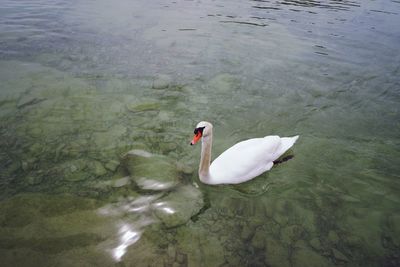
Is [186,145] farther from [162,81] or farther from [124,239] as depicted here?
[162,81]

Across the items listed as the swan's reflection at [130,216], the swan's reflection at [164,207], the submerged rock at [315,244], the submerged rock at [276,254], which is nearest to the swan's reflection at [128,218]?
the swan's reflection at [130,216]

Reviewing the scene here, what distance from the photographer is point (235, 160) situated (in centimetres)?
532

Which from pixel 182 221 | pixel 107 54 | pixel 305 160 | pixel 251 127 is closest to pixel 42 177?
pixel 182 221

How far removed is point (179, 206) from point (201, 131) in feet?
4.19

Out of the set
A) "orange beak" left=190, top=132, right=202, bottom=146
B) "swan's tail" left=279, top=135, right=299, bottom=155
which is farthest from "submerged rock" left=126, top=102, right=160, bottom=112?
"swan's tail" left=279, top=135, right=299, bottom=155

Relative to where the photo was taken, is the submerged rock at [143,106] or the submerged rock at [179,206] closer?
the submerged rock at [179,206]

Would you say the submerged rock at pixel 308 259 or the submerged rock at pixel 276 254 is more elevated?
the submerged rock at pixel 276 254

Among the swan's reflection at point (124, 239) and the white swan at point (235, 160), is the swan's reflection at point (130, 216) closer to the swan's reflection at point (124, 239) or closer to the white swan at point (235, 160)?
the swan's reflection at point (124, 239)

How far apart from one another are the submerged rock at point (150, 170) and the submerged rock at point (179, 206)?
25cm

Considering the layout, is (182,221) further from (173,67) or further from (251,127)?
(173,67)

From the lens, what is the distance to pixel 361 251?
168 inches

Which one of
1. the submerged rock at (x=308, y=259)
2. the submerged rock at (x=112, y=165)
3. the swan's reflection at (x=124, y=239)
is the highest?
the submerged rock at (x=112, y=165)

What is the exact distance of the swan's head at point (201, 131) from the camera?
4.91 metres

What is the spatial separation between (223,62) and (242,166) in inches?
253
